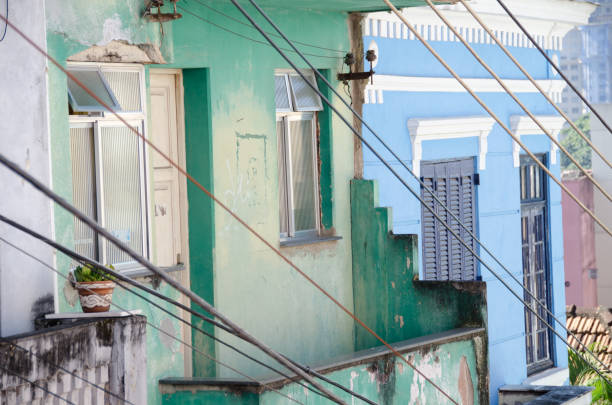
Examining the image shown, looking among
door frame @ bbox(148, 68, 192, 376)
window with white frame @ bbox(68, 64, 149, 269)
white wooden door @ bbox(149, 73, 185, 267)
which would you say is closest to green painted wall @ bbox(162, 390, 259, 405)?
door frame @ bbox(148, 68, 192, 376)

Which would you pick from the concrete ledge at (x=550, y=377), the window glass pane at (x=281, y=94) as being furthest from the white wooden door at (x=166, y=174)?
the concrete ledge at (x=550, y=377)

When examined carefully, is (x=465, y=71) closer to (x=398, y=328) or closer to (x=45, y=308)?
(x=398, y=328)

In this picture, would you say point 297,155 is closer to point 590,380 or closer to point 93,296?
point 93,296

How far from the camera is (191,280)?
9.14 metres

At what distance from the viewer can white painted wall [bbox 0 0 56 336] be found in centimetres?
661

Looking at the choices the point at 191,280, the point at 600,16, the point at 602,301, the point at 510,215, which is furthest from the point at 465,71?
the point at 600,16

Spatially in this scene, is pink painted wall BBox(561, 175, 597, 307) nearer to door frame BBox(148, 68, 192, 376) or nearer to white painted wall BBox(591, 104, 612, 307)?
white painted wall BBox(591, 104, 612, 307)

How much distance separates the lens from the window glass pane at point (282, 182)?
1021 cm

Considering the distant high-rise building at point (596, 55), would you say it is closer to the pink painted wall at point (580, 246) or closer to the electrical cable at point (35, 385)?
the pink painted wall at point (580, 246)

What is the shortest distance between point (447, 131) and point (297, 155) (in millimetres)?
2528

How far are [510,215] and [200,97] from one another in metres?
5.82

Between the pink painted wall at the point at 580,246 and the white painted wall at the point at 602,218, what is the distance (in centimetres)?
12

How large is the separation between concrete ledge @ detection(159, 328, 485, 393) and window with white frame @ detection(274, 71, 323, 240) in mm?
1611

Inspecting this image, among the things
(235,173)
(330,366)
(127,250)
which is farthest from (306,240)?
(127,250)
